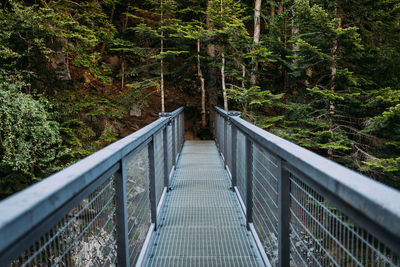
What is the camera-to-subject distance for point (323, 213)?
122 centimetres

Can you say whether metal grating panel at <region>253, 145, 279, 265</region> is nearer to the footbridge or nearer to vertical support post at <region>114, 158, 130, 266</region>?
the footbridge

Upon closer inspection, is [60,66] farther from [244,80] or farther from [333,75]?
[333,75]

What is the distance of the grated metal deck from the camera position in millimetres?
2584

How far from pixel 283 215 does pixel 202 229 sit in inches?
67.7

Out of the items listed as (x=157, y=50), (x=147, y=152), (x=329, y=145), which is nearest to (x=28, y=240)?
(x=147, y=152)

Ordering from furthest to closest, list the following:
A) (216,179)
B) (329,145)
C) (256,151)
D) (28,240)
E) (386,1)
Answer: (386,1)
(329,145)
(216,179)
(256,151)
(28,240)

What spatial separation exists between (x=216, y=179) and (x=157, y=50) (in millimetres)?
9221

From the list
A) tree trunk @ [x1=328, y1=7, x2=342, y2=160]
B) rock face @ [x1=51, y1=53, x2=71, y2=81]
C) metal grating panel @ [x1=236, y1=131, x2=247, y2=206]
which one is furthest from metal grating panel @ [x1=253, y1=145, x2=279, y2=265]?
rock face @ [x1=51, y1=53, x2=71, y2=81]

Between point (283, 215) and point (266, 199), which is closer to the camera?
point (283, 215)

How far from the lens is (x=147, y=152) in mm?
2811

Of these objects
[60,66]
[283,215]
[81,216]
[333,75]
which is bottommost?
[283,215]

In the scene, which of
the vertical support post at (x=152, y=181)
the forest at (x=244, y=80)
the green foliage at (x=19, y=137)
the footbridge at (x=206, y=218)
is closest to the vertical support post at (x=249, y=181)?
the footbridge at (x=206, y=218)

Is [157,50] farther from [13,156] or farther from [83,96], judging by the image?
[13,156]

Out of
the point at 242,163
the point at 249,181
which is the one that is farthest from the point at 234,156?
the point at 249,181
